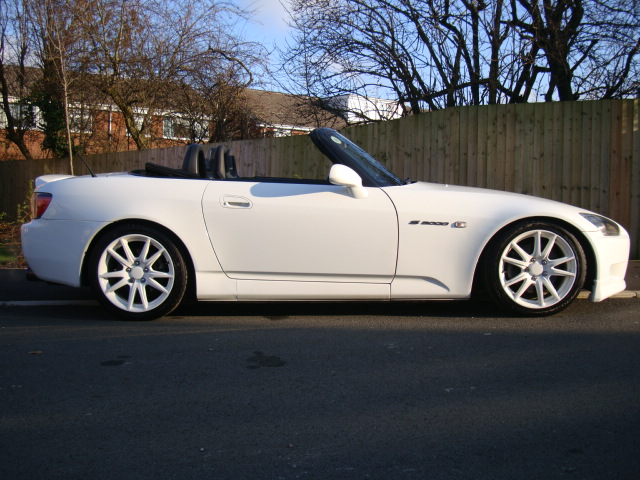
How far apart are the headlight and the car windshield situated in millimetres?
1426

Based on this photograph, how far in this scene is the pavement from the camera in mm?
5820

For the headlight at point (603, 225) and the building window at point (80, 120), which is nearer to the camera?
the headlight at point (603, 225)

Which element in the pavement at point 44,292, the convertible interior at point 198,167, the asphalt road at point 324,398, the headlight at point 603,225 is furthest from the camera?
the pavement at point 44,292

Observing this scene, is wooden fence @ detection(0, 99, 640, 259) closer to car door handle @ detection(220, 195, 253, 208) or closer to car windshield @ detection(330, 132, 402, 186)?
car windshield @ detection(330, 132, 402, 186)


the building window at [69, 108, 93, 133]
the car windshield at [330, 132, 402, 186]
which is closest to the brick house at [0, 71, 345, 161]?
the building window at [69, 108, 93, 133]

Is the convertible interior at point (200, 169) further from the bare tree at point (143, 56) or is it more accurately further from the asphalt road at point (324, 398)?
the bare tree at point (143, 56)

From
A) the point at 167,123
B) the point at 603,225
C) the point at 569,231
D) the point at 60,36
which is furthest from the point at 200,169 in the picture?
the point at 167,123

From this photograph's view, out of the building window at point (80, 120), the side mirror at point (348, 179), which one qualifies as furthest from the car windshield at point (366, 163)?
the building window at point (80, 120)

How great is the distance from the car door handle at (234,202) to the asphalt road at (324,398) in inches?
34.0

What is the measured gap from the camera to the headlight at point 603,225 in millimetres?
4891

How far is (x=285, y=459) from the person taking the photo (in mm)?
2551

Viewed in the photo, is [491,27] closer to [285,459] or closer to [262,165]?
[262,165]

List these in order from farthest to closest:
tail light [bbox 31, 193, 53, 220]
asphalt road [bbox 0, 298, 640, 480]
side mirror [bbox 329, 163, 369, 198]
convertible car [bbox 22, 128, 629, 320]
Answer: tail light [bbox 31, 193, 53, 220], convertible car [bbox 22, 128, 629, 320], side mirror [bbox 329, 163, 369, 198], asphalt road [bbox 0, 298, 640, 480]

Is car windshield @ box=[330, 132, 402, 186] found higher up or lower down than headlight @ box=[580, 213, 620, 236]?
higher up
